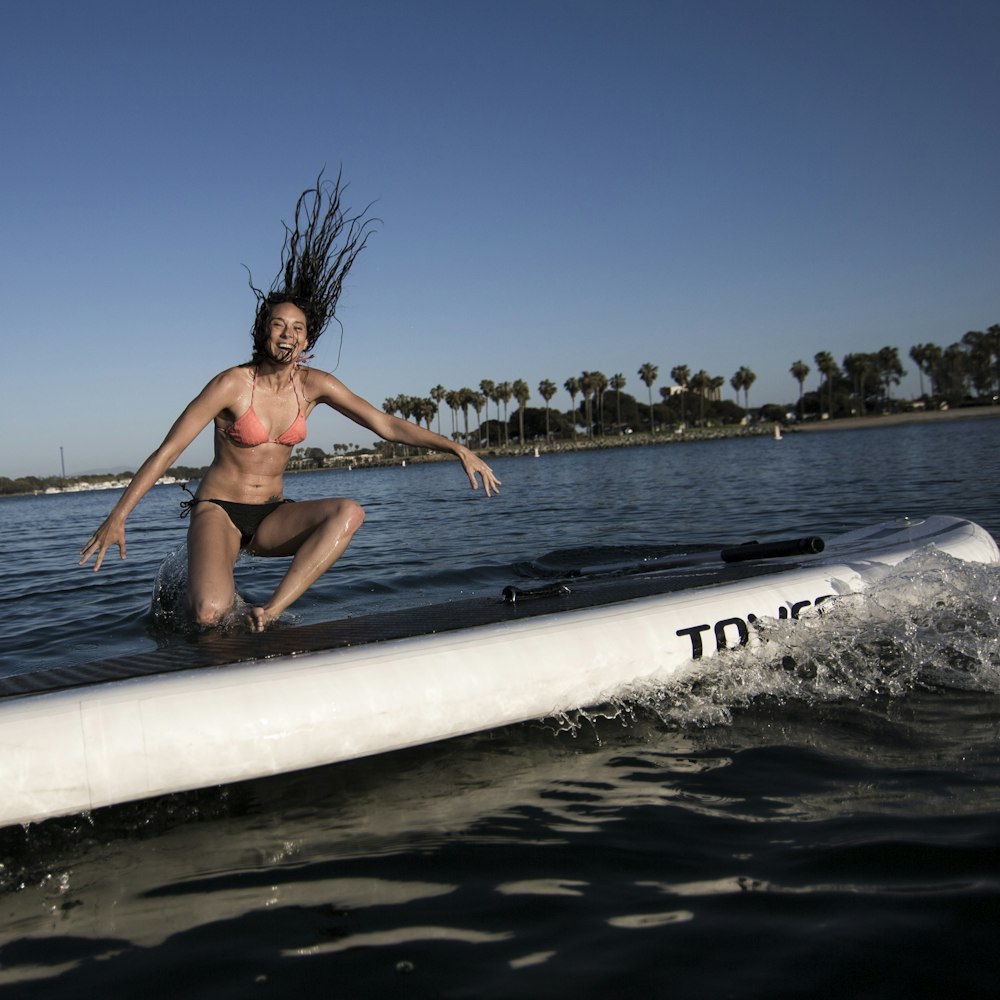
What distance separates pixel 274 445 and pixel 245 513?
17.1 inches

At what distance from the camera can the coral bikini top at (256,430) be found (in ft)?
15.6

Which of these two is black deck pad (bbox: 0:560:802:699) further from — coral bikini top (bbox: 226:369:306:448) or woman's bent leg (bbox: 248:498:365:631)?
coral bikini top (bbox: 226:369:306:448)

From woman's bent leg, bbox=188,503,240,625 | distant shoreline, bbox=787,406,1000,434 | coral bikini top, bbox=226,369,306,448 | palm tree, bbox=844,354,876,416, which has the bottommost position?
woman's bent leg, bbox=188,503,240,625

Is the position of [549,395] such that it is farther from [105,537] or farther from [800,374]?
[105,537]

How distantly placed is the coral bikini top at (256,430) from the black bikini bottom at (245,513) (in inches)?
14.4

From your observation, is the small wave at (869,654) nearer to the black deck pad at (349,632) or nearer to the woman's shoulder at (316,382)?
the black deck pad at (349,632)

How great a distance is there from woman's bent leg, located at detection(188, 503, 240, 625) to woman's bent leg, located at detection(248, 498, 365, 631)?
0.20m

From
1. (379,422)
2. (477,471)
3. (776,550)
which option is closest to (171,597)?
(379,422)

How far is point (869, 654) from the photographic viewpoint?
14.6ft

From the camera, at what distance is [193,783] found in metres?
3.10

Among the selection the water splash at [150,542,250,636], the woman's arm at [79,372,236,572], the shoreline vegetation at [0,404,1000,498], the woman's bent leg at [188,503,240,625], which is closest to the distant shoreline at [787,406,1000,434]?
the shoreline vegetation at [0,404,1000,498]

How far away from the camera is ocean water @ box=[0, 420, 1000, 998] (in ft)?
6.66

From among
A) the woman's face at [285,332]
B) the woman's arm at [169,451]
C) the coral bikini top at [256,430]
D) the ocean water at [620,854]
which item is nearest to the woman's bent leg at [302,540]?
the coral bikini top at [256,430]

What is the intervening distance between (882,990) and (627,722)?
2.01m
